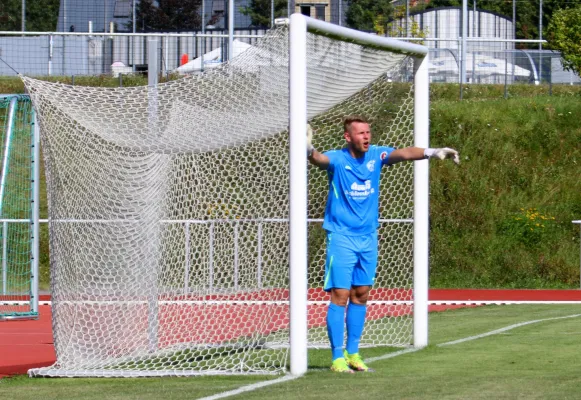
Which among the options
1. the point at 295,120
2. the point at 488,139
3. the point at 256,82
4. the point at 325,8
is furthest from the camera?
the point at 325,8

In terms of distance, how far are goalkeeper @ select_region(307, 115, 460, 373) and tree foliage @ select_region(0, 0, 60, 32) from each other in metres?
31.1

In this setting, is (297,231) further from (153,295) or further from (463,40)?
(463,40)

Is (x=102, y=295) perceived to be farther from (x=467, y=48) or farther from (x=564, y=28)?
(x=467, y=48)

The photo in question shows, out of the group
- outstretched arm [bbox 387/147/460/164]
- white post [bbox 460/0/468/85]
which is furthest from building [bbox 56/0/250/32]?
outstretched arm [bbox 387/147/460/164]

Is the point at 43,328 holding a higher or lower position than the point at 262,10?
lower

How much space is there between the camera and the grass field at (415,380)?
757 centimetres

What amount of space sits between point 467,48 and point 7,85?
13764 millimetres

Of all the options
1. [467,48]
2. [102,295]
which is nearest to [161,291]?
[102,295]

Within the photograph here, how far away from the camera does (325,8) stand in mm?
38094

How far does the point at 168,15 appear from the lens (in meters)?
36.8

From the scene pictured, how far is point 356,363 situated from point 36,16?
34527mm

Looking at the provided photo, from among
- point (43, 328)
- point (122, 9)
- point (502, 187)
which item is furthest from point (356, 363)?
point (122, 9)

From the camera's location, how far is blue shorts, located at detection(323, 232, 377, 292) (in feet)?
→ 28.4

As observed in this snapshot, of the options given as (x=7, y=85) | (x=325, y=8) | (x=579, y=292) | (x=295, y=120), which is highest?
(x=325, y=8)
